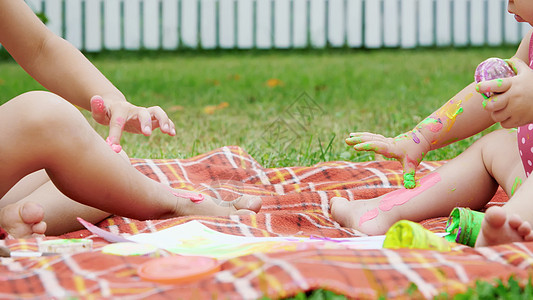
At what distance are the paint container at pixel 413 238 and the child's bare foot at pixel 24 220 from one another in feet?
2.48

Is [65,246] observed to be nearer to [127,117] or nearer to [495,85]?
[127,117]

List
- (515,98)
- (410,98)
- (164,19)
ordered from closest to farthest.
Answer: (515,98) < (410,98) < (164,19)

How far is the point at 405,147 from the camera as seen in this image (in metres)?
1.78

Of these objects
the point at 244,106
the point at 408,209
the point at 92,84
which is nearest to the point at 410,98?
the point at 244,106

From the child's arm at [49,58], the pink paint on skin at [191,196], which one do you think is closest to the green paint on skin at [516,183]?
the pink paint on skin at [191,196]

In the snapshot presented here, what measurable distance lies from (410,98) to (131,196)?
2.62m

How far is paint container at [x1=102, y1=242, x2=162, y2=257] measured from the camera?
1245 millimetres

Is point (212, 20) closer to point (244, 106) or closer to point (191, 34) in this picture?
point (191, 34)

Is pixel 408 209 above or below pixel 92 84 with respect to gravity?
below

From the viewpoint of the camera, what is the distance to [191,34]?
823 centimetres

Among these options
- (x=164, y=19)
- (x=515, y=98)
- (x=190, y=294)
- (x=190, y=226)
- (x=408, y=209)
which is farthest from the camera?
(x=164, y=19)

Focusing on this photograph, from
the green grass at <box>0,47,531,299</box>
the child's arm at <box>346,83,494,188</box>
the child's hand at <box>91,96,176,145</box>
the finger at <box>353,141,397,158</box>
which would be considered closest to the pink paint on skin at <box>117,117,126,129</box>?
the child's hand at <box>91,96,176,145</box>

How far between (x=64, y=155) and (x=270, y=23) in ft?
23.2

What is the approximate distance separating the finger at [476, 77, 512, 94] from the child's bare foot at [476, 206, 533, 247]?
10.2 inches
